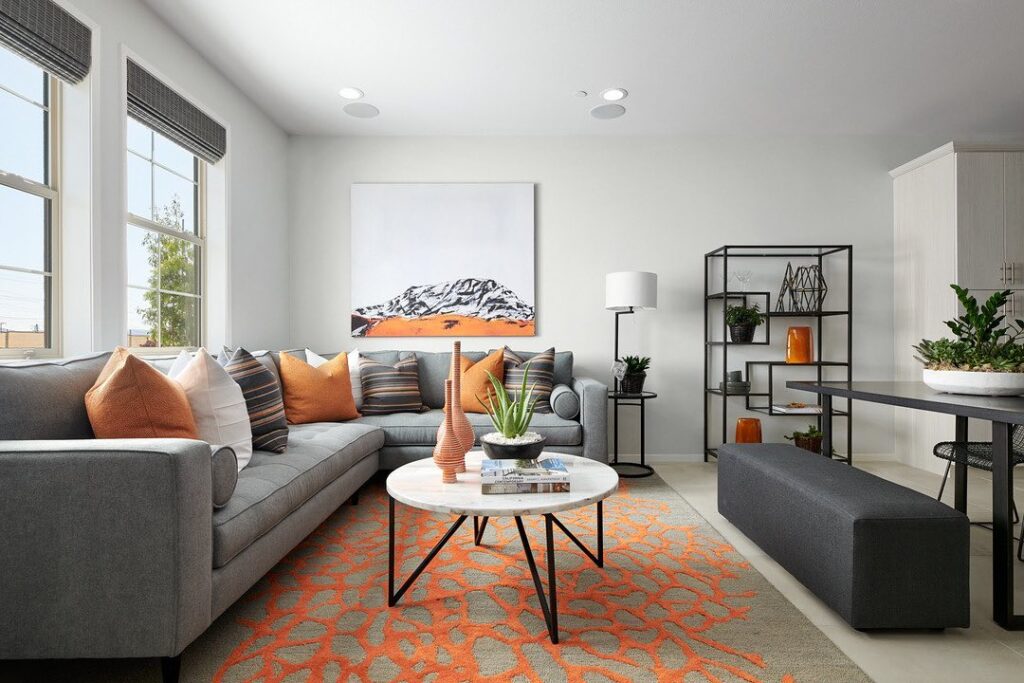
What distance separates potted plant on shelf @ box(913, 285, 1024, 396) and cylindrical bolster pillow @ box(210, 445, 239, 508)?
2424mm

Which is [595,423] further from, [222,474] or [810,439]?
[222,474]

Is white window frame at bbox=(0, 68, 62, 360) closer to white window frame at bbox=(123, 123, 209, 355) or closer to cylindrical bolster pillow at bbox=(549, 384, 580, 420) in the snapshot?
white window frame at bbox=(123, 123, 209, 355)

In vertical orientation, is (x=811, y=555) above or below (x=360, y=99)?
below

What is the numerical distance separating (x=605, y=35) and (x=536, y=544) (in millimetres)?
2569

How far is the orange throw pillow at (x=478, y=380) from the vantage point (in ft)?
11.7

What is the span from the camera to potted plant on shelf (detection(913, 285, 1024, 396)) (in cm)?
186

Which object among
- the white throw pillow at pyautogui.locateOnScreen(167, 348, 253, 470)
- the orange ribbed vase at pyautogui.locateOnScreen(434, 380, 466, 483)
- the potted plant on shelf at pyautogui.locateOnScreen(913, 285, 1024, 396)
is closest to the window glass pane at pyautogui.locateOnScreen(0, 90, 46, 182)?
the white throw pillow at pyautogui.locateOnScreen(167, 348, 253, 470)

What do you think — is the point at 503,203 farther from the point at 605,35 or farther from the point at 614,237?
the point at 605,35

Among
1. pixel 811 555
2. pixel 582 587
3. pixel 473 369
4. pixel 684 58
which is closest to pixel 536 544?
pixel 582 587

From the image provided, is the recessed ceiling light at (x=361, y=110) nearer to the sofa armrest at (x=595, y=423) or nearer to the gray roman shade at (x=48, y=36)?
the gray roman shade at (x=48, y=36)

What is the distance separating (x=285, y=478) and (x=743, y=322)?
10.6 feet

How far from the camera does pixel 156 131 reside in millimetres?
2873

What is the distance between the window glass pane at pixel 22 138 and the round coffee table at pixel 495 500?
6.53 feet

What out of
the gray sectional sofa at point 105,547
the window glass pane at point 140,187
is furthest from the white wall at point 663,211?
the gray sectional sofa at point 105,547
